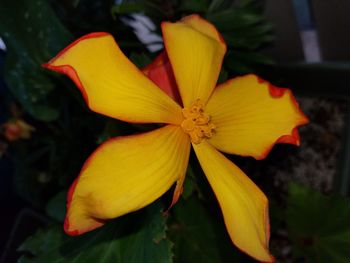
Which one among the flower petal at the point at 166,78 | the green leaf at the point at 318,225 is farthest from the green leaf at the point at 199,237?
the flower petal at the point at 166,78

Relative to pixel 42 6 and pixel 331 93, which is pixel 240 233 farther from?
pixel 331 93

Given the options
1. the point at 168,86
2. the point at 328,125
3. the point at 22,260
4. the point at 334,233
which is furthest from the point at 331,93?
the point at 22,260

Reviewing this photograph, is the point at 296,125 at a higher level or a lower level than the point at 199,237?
higher

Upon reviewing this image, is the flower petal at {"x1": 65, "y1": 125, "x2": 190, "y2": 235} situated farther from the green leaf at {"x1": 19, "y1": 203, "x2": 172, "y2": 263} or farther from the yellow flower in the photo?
the green leaf at {"x1": 19, "y1": 203, "x2": 172, "y2": 263}

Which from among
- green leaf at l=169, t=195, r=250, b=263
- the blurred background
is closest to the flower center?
the blurred background

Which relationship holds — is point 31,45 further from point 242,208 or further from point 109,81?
point 242,208

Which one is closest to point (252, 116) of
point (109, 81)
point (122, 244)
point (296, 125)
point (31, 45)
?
point (296, 125)

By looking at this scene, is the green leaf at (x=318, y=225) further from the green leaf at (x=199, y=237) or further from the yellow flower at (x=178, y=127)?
the yellow flower at (x=178, y=127)
